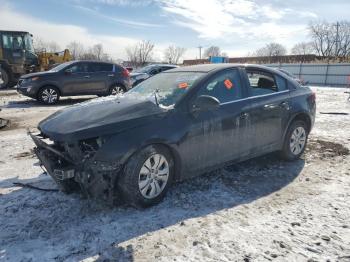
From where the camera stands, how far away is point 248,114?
4727 millimetres

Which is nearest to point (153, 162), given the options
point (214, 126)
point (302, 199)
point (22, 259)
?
point (214, 126)

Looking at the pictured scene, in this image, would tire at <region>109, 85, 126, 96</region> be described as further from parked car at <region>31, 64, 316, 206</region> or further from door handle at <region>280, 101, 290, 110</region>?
door handle at <region>280, 101, 290, 110</region>

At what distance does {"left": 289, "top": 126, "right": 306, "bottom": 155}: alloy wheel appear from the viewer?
5555 mm

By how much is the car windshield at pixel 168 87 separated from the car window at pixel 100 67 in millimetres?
9069

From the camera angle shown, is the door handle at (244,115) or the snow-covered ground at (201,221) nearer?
the snow-covered ground at (201,221)

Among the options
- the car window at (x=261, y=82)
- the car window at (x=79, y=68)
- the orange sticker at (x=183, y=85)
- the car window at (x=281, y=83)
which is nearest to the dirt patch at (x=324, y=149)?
the car window at (x=281, y=83)

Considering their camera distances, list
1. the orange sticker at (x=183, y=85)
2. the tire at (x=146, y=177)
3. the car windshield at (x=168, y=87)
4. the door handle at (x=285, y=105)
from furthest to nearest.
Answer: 1. the door handle at (x=285, y=105)
2. the orange sticker at (x=183, y=85)
3. the car windshield at (x=168, y=87)
4. the tire at (x=146, y=177)

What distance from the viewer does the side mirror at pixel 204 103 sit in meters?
4.11

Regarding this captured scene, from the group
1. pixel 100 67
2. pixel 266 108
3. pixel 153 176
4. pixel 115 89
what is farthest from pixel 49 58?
pixel 153 176

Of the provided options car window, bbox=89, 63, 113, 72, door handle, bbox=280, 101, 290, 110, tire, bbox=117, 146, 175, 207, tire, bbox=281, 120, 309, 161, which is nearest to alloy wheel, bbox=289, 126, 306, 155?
tire, bbox=281, 120, 309, 161

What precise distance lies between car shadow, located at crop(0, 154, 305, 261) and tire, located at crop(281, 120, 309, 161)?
0.53 meters

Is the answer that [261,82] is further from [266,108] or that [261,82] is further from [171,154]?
[171,154]

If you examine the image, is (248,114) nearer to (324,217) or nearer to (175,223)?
(324,217)

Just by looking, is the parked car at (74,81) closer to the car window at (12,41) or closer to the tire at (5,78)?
the tire at (5,78)
